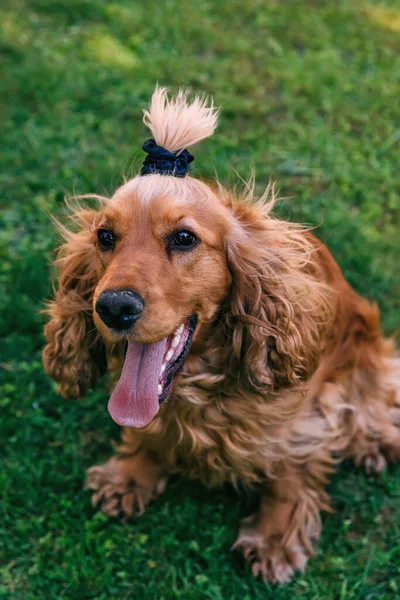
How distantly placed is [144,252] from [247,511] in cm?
167

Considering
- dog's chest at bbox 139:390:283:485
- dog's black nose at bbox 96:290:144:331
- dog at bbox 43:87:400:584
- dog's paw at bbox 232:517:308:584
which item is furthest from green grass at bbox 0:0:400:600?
dog's black nose at bbox 96:290:144:331

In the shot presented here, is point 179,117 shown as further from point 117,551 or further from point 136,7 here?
point 136,7

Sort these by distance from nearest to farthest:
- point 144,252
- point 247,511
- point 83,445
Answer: point 144,252 < point 247,511 < point 83,445

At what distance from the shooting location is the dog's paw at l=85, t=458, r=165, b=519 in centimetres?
349

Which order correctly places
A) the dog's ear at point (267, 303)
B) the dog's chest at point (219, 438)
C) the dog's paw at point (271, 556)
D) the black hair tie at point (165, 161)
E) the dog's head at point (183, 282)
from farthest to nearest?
the dog's paw at point (271, 556) → the dog's chest at point (219, 438) → the dog's ear at point (267, 303) → the black hair tie at point (165, 161) → the dog's head at point (183, 282)

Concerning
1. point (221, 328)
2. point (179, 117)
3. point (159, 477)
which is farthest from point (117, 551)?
point (179, 117)

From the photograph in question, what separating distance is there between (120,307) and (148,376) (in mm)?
409

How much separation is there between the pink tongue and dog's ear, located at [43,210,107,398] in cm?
45

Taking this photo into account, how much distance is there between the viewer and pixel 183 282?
257cm

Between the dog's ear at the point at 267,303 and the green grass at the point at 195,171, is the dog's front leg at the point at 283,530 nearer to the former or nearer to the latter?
the green grass at the point at 195,171

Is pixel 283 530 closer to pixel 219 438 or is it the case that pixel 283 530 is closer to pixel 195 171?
pixel 219 438

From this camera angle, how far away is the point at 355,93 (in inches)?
223

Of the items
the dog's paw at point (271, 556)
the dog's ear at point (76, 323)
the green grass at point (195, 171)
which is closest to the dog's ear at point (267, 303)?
the dog's ear at point (76, 323)

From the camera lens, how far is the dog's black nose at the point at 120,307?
237cm
